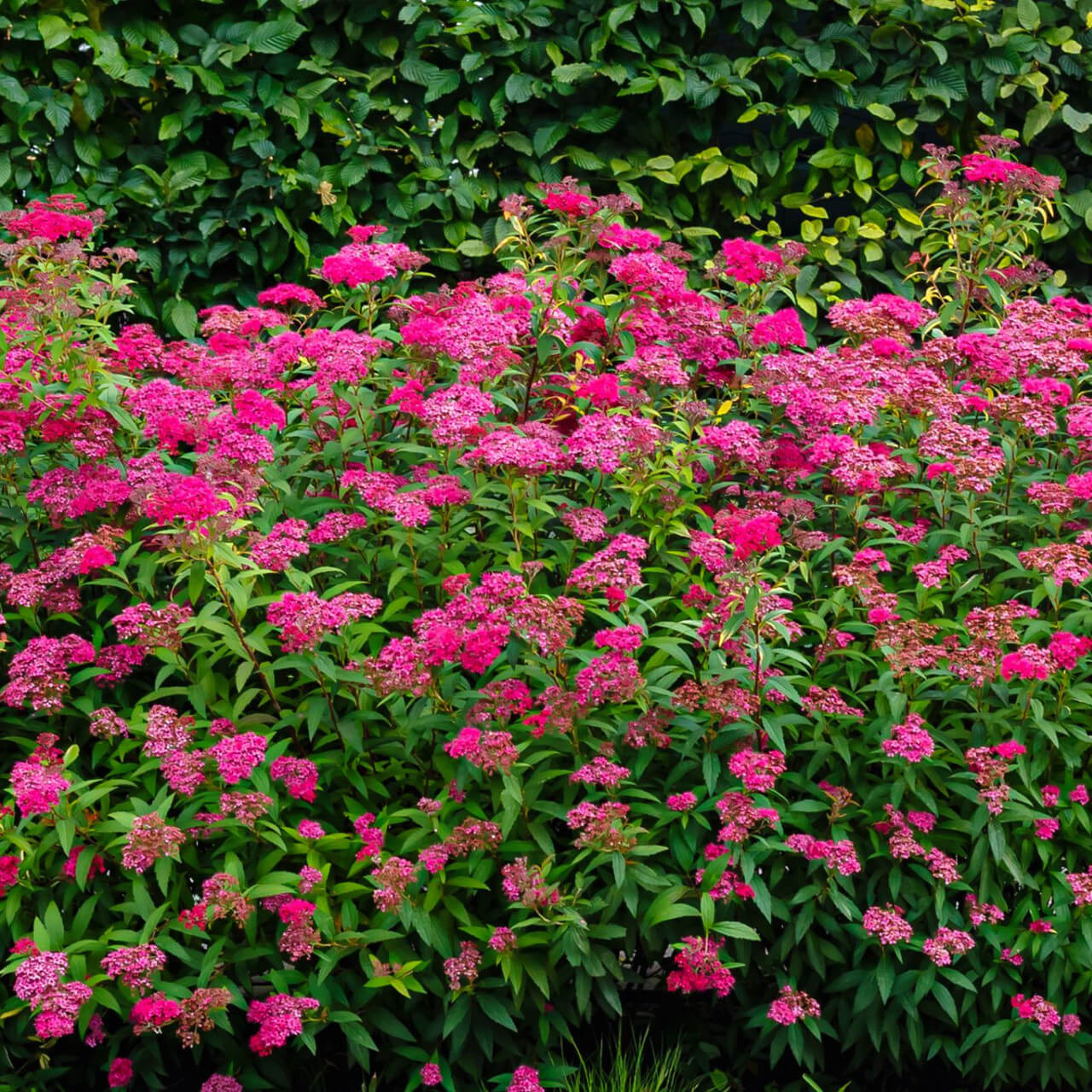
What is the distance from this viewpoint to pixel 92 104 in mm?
6578

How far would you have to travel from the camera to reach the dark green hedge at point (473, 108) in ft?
21.8

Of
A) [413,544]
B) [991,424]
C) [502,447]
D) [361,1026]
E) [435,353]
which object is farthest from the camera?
[991,424]

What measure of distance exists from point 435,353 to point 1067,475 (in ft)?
6.62

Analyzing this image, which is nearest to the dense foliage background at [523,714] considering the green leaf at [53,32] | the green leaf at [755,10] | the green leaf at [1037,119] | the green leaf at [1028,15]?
the green leaf at [53,32]

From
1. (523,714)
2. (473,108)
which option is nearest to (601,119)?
(473,108)

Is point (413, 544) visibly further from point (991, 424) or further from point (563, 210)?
point (991, 424)

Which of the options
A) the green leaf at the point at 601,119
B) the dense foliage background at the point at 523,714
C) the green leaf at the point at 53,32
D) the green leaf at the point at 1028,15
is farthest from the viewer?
the green leaf at the point at 1028,15

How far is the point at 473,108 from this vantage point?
6.73m

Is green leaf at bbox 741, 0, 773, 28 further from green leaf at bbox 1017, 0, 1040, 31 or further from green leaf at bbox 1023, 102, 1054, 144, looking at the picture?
green leaf at bbox 1023, 102, 1054, 144

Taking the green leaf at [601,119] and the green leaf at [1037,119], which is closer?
the green leaf at [601,119]

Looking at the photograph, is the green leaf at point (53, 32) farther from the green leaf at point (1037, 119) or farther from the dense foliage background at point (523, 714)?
the green leaf at point (1037, 119)

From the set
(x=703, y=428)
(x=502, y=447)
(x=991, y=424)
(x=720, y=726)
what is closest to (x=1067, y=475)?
(x=991, y=424)

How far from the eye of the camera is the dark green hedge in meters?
6.64

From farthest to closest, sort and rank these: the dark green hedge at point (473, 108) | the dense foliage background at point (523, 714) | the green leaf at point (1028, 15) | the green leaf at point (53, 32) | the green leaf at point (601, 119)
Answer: the green leaf at point (1028, 15) < the green leaf at point (601, 119) < the dark green hedge at point (473, 108) < the green leaf at point (53, 32) < the dense foliage background at point (523, 714)
